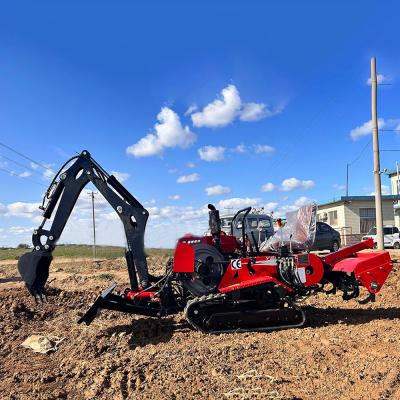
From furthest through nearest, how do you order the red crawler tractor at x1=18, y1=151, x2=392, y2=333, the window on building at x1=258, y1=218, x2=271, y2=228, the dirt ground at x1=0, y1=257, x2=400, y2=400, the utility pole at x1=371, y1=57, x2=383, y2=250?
A: 1. the utility pole at x1=371, y1=57, x2=383, y2=250
2. the window on building at x1=258, y1=218, x2=271, y2=228
3. the red crawler tractor at x1=18, y1=151, x2=392, y2=333
4. the dirt ground at x1=0, y1=257, x2=400, y2=400

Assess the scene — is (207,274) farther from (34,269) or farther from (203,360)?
(34,269)

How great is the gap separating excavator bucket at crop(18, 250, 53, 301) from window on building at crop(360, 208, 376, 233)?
118 feet

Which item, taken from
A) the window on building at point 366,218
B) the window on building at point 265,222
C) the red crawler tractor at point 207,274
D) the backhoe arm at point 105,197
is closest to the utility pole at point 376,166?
the window on building at point 265,222

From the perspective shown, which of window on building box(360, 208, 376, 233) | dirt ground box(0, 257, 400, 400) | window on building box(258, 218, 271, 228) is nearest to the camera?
dirt ground box(0, 257, 400, 400)

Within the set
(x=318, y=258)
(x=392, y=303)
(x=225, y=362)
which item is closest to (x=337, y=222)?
(x=392, y=303)

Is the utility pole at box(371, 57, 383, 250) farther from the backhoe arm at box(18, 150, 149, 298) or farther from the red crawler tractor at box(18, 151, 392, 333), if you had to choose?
the backhoe arm at box(18, 150, 149, 298)

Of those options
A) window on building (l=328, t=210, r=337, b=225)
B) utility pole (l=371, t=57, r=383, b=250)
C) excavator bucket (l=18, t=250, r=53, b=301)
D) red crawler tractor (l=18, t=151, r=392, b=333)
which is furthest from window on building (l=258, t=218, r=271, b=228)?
window on building (l=328, t=210, r=337, b=225)

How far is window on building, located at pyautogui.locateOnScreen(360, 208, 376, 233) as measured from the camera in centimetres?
3981

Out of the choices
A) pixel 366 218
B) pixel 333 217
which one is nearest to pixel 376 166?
pixel 366 218

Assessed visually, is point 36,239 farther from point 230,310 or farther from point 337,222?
point 337,222

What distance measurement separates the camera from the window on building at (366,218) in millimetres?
39812

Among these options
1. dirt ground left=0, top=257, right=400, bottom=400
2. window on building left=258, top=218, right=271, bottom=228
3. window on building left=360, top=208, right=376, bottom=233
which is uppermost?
window on building left=360, top=208, right=376, bottom=233

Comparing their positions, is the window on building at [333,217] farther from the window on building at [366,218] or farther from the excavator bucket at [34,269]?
the excavator bucket at [34,269]

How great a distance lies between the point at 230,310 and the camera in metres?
7.53
